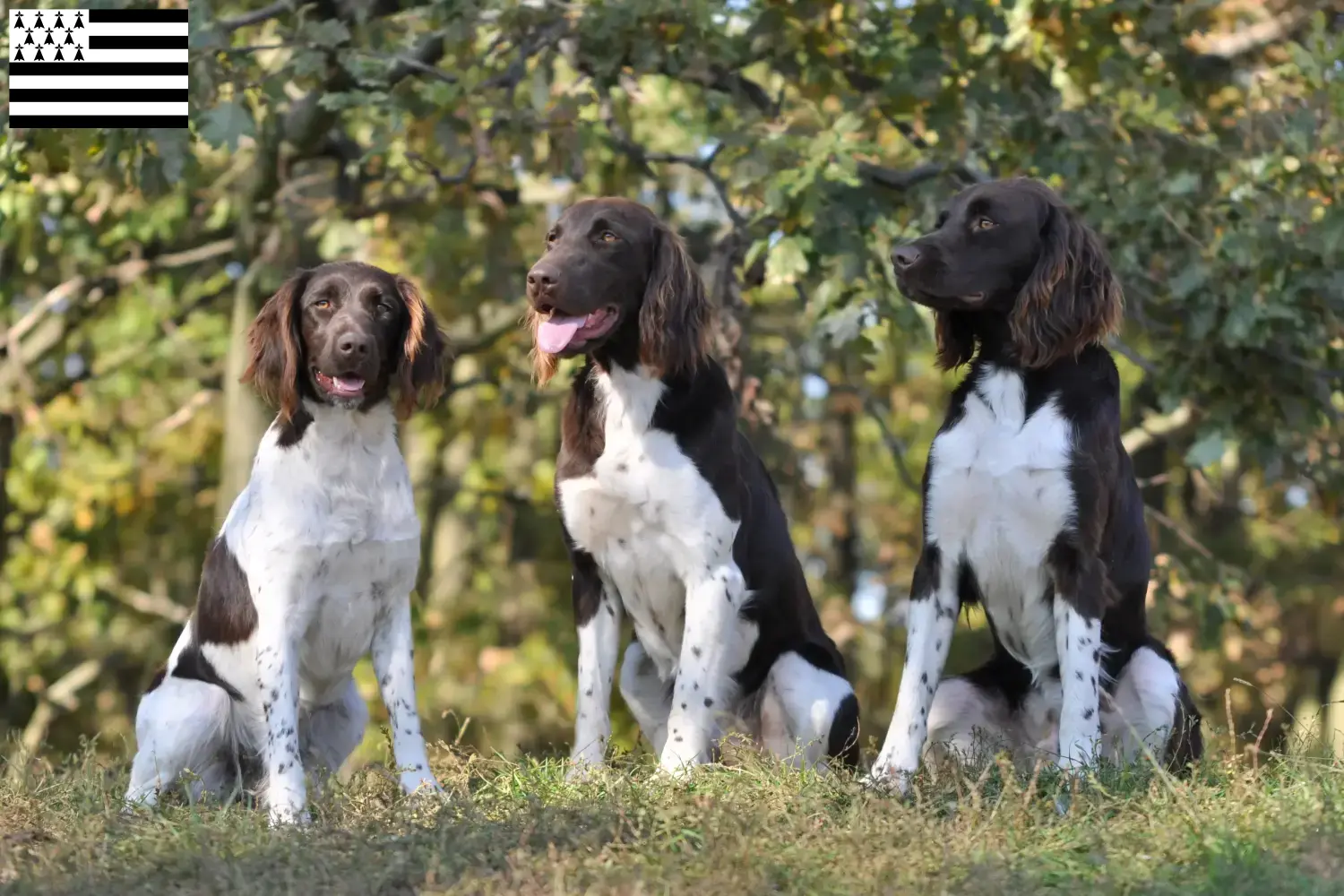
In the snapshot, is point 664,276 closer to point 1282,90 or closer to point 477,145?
point 477,145

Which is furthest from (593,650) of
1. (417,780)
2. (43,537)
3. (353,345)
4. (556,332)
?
(43,537)

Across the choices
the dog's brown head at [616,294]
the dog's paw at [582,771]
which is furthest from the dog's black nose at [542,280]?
the dog's paw at [582,771]

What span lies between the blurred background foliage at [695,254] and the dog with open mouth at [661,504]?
0.72 m

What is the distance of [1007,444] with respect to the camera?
5027mm

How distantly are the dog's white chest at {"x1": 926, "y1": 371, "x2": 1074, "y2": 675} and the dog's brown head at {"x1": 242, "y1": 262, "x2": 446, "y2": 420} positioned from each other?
5.25 ft

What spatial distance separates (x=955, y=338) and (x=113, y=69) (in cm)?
370

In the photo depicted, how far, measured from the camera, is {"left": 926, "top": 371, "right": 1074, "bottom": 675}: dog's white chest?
16.4ft

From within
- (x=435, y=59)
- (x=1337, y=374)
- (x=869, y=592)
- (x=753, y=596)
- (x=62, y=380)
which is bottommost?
(x=869, y=592)

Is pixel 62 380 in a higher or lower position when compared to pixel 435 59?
lower

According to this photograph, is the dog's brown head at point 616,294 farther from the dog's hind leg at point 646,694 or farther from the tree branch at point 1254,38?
the tree branch at point 1254,38

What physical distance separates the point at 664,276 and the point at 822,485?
381 inches

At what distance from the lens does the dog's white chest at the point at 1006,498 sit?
498cm

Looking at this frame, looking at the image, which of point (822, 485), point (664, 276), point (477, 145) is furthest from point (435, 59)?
point (822, 485)

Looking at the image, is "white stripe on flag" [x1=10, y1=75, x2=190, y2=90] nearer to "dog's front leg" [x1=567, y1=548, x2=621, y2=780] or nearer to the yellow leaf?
"dog's front leg" [x1=567, y1=548, x2=621, y2=780]
